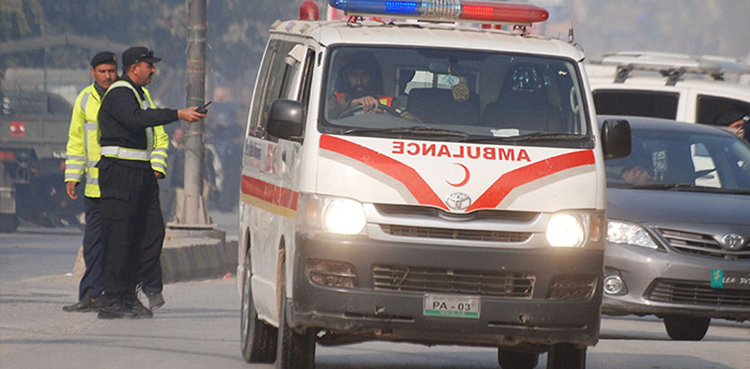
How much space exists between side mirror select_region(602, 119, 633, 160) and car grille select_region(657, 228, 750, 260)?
9.63 ft

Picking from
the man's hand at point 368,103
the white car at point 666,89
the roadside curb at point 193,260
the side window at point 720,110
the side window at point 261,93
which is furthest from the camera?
the side window at point 720,110

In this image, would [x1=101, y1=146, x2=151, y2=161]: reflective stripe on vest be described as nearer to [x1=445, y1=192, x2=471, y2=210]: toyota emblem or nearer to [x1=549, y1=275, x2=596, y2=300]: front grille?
[x1=445, y1=192, x2=471, y2=210]: toyota emblem

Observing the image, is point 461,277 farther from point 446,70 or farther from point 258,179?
point 258,179

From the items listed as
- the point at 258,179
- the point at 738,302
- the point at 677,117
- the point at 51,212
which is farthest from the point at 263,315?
the point at 51,212

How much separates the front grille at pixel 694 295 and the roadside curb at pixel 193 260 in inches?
229

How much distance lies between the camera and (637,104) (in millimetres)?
17781

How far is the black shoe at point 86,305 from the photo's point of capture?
12.3m

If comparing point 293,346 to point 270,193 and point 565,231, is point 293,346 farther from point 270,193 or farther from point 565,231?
point 565,231

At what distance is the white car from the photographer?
16.3m

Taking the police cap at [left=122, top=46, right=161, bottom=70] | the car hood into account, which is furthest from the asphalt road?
the police cap at [left=122, top=46, right=161, bottom=70]

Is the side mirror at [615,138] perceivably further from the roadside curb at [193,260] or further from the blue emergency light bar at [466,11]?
the roadside curb at [193,260]

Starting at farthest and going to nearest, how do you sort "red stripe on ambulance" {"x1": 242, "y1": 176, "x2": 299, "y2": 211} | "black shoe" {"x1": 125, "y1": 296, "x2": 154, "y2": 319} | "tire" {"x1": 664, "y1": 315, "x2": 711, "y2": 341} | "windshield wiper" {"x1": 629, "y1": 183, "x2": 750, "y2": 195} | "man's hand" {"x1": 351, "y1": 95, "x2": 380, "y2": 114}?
"tire" {"x1": 664, "y1": 315, "x2": 711, "y2": 341}, "windshield wiper" {"x1": 629, "y1": 183, "x2": 750, "y2": 195}, "black shoe" {"x1": 125, "y1": 296, "x2": 154, "y2": 319}, "man's hand" {"x1": 351, "y1": 95, "x2": 380, "y2": 114}, "red stripe on ambulance" {"x1": 242, "y1": 176, "x2": 299, "y2": 211}

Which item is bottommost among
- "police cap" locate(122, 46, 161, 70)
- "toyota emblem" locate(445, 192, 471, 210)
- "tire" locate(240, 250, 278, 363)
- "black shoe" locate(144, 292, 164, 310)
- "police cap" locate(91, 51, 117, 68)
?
"black shoe" locate(144, 292, 164, 310)

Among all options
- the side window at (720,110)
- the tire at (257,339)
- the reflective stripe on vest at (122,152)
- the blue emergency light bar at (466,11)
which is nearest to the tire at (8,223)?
the side window at (720,110)
